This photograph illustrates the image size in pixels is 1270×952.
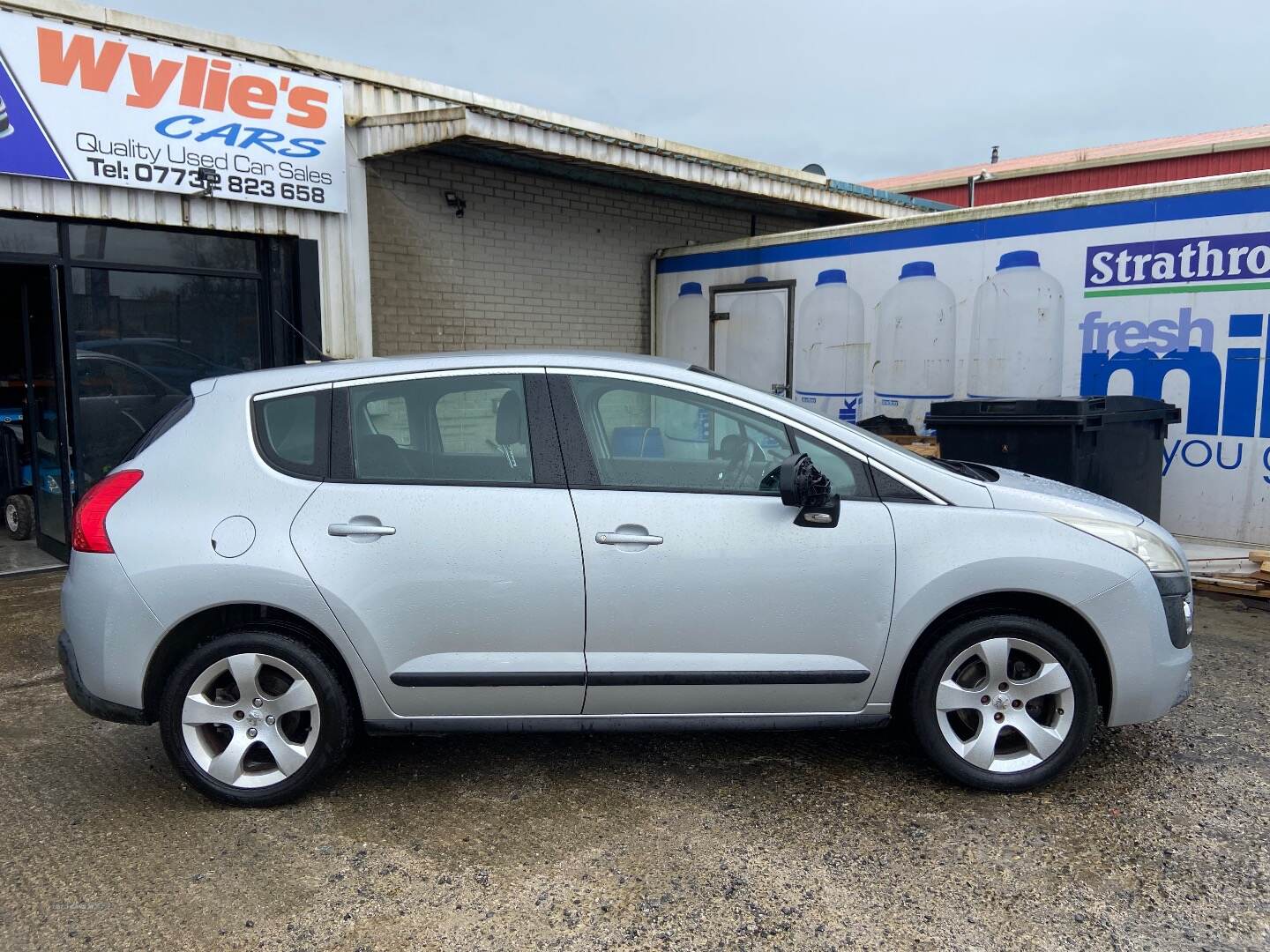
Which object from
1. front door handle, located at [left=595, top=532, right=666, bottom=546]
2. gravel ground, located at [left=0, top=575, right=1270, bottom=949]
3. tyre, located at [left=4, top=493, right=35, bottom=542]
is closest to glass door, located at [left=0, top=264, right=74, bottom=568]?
tyre, located at [left=4, top=493, right=35, bottom=542]

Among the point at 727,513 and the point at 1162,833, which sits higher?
the point at 727,513

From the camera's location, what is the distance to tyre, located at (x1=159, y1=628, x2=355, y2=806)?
3443mm

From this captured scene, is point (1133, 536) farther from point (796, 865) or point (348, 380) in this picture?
point (348, 380)

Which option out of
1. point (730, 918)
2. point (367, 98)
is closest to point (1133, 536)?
point (730, 918)

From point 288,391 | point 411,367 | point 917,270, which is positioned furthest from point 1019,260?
point 288,391

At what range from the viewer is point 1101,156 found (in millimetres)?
18906

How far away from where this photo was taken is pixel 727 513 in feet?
11.4

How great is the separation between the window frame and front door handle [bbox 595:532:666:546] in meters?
0.24

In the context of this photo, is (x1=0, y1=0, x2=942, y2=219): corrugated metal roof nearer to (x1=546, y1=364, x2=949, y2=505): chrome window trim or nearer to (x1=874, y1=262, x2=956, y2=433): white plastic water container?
(x1=874, y1=262, x2=956, y2=433): white plastic water container

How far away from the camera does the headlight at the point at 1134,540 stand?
3.55 metres

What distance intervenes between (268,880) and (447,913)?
633mm

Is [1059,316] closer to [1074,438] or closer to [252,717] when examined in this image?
[1074,438]

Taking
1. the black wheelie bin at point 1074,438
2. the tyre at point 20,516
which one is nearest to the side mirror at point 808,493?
the black wheelie bin at point 1074,438

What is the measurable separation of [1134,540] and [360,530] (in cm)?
281
